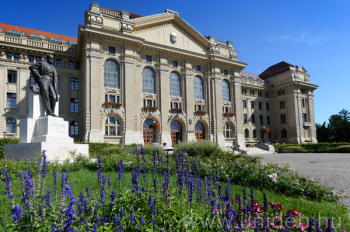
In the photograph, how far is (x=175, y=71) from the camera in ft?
108

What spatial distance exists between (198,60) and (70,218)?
34.1 meters

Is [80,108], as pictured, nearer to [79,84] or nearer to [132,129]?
[79,84]

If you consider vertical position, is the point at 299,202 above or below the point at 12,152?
below

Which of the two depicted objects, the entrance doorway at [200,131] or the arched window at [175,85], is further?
the entrance doorway at [200,131]

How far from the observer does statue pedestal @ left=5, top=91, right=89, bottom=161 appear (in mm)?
9289

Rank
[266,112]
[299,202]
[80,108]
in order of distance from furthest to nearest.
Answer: [266,112], [80,108], [299,202]

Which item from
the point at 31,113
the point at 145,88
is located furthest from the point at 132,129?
the point at 31,113

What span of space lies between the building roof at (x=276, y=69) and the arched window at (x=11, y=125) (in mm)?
48992

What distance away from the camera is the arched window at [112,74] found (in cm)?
2748

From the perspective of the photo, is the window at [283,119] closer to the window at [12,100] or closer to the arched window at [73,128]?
the arched window at [73,128]

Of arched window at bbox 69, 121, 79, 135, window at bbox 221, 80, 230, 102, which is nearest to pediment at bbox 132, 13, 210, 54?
window at bbox 221, 80, 230, 102

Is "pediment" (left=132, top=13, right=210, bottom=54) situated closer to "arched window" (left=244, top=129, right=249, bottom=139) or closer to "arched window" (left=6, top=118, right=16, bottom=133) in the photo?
"arched window" (left=6, top=118, right=16, bottom=133)

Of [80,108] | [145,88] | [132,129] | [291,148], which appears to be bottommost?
[291,148]

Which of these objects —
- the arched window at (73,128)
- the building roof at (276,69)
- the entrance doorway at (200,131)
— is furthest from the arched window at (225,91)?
the arched window at (73,128)
